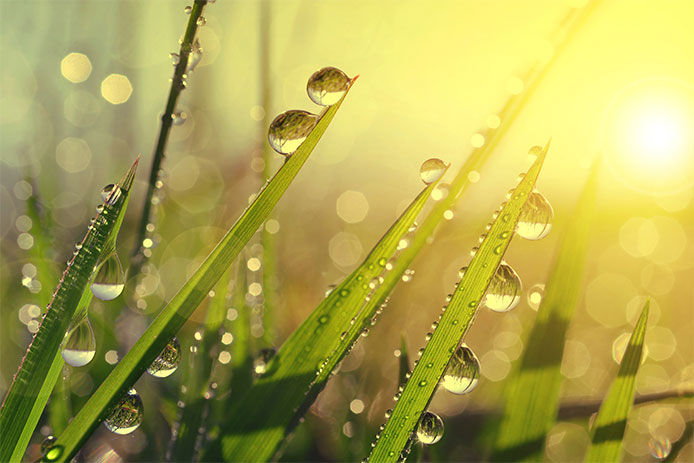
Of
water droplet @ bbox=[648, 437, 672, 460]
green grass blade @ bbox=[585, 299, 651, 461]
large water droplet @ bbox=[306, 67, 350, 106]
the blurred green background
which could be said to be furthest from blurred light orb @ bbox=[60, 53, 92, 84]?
water droplet @ bbox=[648, 437, 672, 460]

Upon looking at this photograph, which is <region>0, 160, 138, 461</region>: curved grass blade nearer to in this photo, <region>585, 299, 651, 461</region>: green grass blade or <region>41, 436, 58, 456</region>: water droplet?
<region>41, 436, 58, 456</region>: water droplet

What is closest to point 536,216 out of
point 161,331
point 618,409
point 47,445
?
point 618,409

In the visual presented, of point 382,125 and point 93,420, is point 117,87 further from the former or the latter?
point 93,420

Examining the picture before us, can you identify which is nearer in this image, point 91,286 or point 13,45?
point 91,286

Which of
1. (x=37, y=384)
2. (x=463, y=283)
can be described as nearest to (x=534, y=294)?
(x=463, y=283)

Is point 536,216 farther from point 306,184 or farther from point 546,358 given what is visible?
point 306,184

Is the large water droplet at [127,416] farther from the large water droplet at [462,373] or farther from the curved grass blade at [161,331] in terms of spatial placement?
the large water droplet at [462,373]
